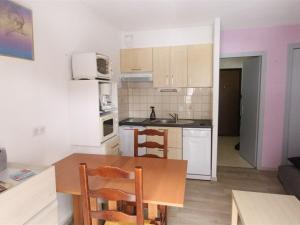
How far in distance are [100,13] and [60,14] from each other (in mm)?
689

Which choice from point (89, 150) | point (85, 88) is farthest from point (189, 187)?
point (85, 88)

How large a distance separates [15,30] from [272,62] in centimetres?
359

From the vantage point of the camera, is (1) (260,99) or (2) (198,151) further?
(1) (260,99)

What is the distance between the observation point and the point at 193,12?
2762 millimetres

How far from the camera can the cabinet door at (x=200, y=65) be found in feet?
11.0

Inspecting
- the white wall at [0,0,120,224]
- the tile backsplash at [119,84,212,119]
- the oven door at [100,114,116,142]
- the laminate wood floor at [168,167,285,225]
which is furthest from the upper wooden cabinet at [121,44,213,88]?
the laminate wood floor at [168,167,285,225]

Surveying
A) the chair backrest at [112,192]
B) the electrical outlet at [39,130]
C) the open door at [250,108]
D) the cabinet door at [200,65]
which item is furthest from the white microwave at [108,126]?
the open door at [250,108]

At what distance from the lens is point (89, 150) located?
2.42 metres

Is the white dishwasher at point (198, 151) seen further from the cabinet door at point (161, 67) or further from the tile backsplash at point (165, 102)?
the cabinet door at point (161, 67)

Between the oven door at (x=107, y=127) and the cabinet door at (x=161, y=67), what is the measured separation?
1201 millimetres

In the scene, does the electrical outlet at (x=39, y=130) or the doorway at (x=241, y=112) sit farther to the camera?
the doorway at (x=241, y=112)

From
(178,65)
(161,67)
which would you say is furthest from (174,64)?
(161,67)

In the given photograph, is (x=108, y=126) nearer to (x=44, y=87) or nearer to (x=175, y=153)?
(x=44, y=87)

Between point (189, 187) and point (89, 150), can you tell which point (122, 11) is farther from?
point (189, 187)
